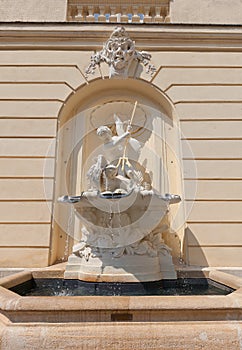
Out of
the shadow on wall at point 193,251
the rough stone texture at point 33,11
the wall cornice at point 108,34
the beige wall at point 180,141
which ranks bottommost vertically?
the shadow on wall at point 193,251

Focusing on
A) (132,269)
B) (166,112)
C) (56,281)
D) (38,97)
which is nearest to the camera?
(132,269)

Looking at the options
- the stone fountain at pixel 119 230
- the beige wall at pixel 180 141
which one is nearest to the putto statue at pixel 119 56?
the beige wall at pixel 180 141

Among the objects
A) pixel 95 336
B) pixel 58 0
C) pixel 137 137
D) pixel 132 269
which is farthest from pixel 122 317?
pixel 58 0

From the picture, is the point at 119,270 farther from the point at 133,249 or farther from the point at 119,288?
the point at 133,249

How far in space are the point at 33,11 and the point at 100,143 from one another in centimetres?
357

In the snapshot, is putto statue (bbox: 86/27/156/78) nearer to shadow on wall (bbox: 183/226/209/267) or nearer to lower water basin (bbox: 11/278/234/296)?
shadow on wall (bbox: 183/226/209/267)

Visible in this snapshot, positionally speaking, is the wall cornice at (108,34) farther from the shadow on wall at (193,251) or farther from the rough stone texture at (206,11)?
the shadow on wall at (193,251)

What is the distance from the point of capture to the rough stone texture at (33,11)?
6.06m

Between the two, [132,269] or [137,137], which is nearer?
[132,269]

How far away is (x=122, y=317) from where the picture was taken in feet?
6.59

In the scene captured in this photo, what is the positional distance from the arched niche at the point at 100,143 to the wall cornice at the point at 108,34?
98 centimetres

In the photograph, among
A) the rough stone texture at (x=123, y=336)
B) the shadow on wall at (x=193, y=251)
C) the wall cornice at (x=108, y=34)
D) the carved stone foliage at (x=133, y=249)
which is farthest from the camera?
the wall cornice at (x=108, y=34)

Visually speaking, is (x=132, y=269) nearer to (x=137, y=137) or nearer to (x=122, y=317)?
(x=122, y=317)

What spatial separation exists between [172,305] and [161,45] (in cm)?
534
